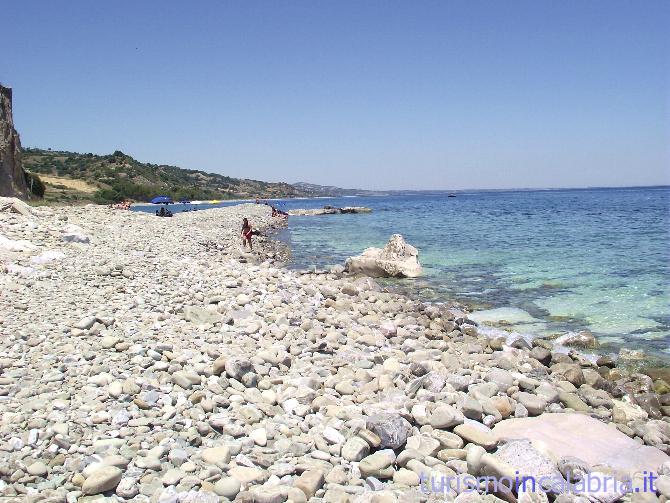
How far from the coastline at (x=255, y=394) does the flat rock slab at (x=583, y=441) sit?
0.04 metres

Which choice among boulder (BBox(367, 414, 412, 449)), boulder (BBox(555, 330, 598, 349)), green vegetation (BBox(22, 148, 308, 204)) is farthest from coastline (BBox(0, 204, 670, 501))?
green vegetation (BBox(22, 148, 308, 204))

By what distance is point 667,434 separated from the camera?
17.4 feet

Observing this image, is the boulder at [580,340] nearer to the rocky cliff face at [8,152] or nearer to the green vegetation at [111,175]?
the rocky cliff face at [8,152]

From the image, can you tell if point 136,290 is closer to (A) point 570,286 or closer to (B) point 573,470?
(B) point 573,470

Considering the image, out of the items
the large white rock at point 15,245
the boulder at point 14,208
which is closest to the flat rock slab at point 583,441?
the large white rock at point 15,245

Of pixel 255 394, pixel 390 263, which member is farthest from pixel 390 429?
pixel 390 263

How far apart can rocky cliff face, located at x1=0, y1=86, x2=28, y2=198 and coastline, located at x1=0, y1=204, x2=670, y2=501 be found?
66.3 feet

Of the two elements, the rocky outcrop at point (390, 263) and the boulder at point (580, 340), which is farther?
the rocky outcrop at point (390, 263)

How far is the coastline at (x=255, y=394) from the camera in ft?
12.4

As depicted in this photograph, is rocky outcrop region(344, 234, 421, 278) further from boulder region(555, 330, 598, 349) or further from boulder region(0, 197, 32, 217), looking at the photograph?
boulder region(0, 197, 32, 217)

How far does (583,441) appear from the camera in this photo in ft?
14.8

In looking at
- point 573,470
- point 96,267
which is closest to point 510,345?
point 573,470

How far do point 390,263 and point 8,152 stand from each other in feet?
75.7

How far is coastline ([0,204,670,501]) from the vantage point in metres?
3.77
